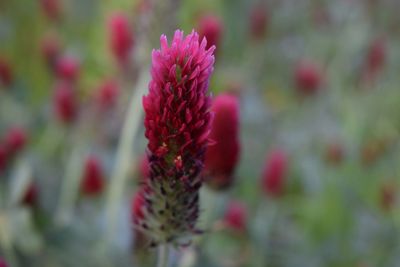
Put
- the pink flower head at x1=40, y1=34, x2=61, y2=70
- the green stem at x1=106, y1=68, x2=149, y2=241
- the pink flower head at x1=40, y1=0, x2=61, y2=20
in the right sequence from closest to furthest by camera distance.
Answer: the green stem at x1=106, y1=68, x2=149, y2=241, the pink flower head at x1=40, y1=34, x2=61, y2=70, the pink flower head at x1=40, y1=0, x2=61, y2=20

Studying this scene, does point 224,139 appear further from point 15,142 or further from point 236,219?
point 15,142

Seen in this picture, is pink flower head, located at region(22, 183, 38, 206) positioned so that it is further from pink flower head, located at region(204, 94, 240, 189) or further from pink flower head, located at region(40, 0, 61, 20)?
pink flower head, located at region(40, 0, 61, 20)

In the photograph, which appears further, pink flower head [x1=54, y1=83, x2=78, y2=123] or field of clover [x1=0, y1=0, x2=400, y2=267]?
pink flower head [x1=54, y1=83, x2=78, y2=123]

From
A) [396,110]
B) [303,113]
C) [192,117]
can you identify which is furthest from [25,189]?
[396,110]

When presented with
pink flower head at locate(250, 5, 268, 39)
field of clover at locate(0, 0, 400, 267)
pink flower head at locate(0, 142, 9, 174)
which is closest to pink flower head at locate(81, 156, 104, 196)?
field of clover at locate(0, 0, 400, 267)

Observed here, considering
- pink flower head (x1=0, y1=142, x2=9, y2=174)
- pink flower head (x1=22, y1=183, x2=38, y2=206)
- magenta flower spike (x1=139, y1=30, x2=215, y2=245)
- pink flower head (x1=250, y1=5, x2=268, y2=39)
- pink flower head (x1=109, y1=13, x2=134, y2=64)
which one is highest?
pink flower head (x1=250, y1=5, x2=268, y2=39)

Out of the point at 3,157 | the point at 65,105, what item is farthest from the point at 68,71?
the point at 3,157

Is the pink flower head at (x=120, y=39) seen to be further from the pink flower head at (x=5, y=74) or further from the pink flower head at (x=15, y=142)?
the pink flower head at (x=5, y=74)
